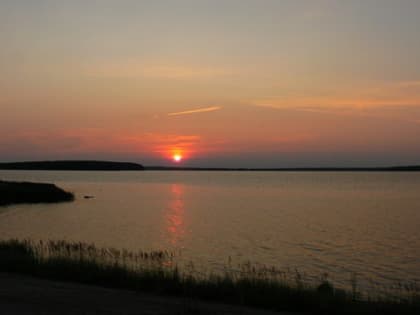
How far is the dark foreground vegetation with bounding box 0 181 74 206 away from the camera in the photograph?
2697 inches

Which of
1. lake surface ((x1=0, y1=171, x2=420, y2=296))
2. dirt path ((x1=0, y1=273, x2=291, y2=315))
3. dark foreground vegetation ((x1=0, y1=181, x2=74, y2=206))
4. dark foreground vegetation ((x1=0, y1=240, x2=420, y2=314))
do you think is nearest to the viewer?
dirt path ((x1=0, y1=273, x2=291, y2=315))

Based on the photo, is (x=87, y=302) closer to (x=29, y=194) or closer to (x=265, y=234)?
(x=265, y=234)

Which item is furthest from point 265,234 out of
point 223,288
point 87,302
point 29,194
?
point 29,194

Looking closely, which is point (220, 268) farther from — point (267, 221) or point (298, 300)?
point (267, 221)

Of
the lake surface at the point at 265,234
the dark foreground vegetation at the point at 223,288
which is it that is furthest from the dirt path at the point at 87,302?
the lake surface at the point at 265,234

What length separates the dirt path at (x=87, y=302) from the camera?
1215 centimetres

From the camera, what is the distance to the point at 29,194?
71.6 meters

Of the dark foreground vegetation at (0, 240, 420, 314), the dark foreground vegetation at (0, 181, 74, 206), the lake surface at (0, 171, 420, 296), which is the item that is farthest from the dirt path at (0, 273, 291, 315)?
the dark foreground vegetation at (0, 181, 74, 206)

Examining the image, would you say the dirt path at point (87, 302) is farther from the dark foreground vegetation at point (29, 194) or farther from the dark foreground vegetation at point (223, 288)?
the dark foreground vegetation at point (29, 194)

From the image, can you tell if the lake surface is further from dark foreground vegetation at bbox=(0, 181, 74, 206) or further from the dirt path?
the dirt path

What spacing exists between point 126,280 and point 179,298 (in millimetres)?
2563

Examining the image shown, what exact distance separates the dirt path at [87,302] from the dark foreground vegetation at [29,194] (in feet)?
178

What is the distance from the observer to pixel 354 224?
47594 mm

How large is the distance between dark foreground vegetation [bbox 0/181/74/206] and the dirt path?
5411 cm
